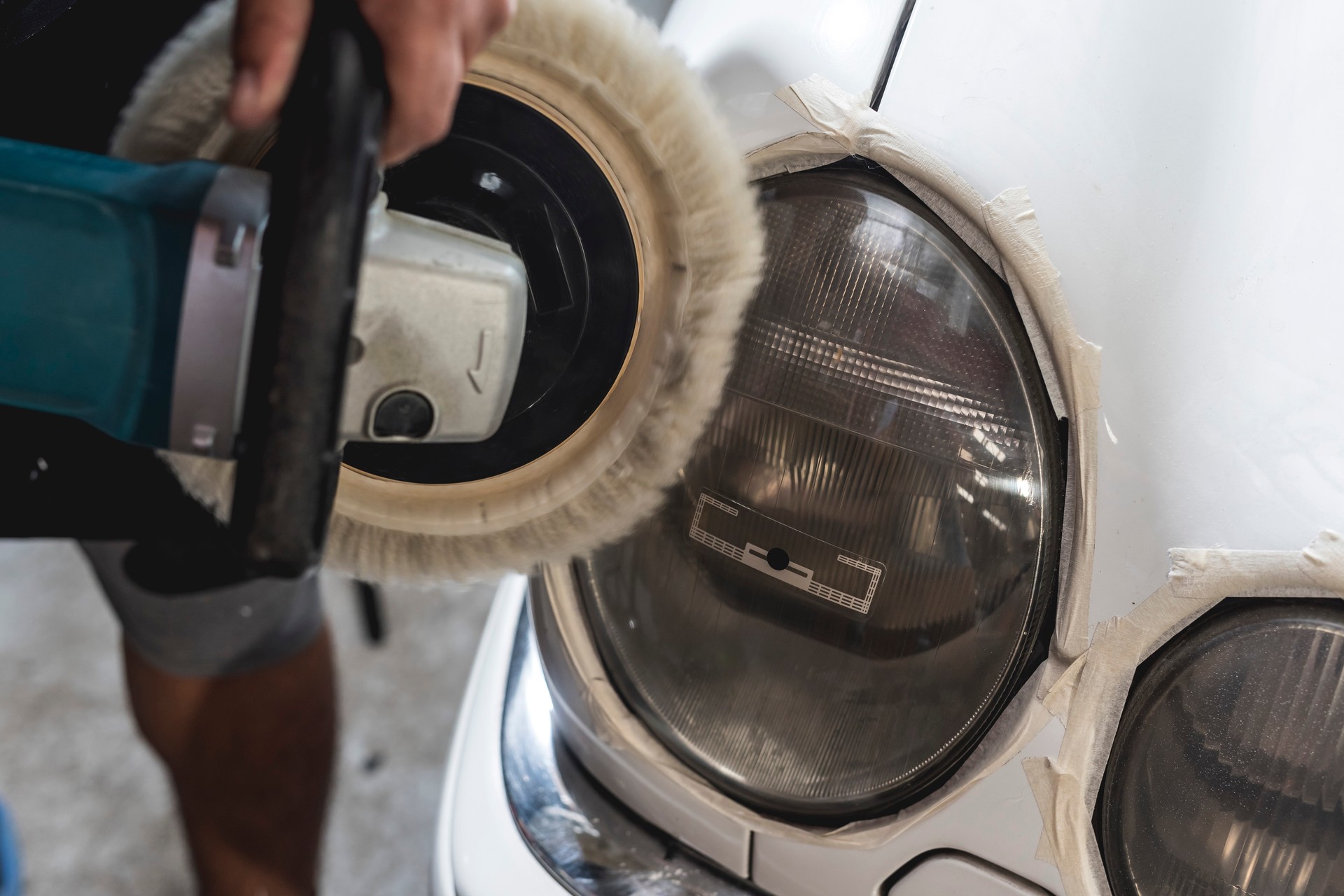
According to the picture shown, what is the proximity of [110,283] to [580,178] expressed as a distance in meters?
0.28

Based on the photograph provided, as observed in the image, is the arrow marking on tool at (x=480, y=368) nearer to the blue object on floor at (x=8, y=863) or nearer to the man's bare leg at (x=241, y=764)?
the man's bare leg at (x=241, y=764)

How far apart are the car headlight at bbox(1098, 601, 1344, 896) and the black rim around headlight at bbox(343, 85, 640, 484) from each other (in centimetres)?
40

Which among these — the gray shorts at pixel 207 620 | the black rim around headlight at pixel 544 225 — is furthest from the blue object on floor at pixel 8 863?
the black rim around headlight at pixel 544 225

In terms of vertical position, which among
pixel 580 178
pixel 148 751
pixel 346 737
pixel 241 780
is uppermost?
pixel 580 178

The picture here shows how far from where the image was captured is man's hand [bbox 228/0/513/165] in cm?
43

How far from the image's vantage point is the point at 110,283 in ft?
1.64

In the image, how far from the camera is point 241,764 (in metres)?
1.14

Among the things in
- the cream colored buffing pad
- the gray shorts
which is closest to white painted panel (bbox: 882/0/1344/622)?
the cream colored buffing pad

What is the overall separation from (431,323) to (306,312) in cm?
15

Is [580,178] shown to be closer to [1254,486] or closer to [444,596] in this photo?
[1254,486]

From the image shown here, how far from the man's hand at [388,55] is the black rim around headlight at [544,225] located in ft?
0.42

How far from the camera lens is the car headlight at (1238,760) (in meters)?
0.51

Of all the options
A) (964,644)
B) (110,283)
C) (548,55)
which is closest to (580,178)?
(548,55)

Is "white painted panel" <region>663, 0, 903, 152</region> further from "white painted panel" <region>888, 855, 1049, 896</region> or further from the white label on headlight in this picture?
"white painted panel" <region>888, 855, 1049, 896</region>
